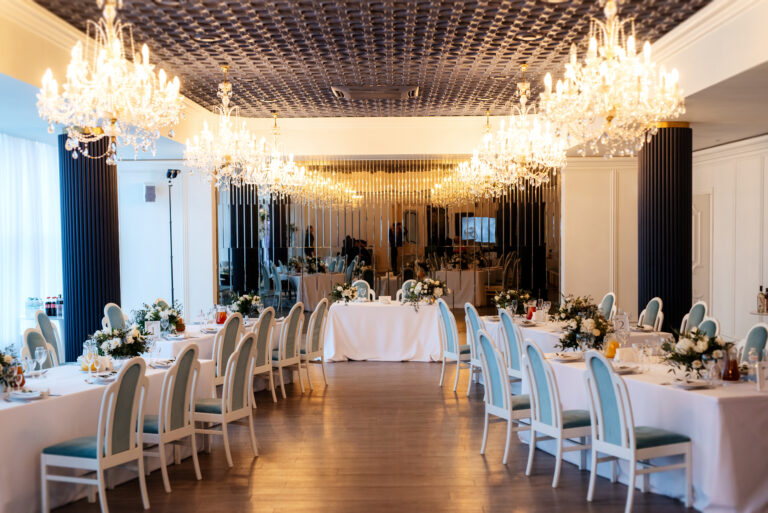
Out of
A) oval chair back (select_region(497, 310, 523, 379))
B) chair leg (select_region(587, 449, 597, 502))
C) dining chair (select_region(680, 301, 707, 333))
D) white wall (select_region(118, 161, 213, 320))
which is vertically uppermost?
white wall (select_region(118, 161, 213, 320))

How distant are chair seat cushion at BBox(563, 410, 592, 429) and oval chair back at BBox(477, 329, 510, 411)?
59cm

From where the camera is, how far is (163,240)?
14258 millimetres

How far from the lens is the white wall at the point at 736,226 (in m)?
11.9

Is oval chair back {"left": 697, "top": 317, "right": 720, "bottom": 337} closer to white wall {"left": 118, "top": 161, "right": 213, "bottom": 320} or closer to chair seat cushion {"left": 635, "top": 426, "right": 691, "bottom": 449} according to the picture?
chair seat cushion {"left": 635, "top": 426, "right": 691, "bottom": 449}

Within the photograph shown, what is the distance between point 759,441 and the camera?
493cm

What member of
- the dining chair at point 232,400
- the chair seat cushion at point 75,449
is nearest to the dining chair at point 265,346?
the dining chair at point 232,400

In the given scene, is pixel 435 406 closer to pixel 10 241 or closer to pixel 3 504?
pixel 3 504

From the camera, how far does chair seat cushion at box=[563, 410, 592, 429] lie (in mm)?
5570

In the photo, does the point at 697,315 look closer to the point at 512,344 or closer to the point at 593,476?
the point at 512,344

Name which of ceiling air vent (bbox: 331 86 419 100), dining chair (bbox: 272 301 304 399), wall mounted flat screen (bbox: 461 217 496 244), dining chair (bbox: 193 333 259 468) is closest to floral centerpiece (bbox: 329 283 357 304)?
dining chair (bbox: 272 301 304 399)

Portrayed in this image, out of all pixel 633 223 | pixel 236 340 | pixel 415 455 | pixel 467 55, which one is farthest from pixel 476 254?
pixel 415 455

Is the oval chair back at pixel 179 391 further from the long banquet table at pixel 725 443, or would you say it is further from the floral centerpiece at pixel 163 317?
the long banquet table at pixel 725 443

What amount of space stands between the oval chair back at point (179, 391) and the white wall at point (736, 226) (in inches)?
378

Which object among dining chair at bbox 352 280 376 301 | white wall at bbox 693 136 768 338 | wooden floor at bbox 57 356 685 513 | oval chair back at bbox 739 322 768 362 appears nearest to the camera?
wooden floor at bbox 57 356 685 513
